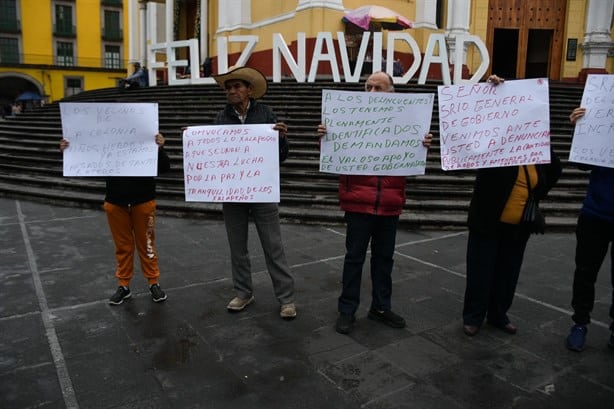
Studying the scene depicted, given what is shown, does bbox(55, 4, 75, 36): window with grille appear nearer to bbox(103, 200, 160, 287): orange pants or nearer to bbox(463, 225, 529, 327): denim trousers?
bbox(103, 200, 160, 287): orange pants

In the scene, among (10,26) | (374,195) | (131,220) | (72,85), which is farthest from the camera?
(72,85)

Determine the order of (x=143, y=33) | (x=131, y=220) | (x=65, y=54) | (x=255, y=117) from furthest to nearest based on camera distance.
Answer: (x=65, y=54) < (x=143, y=33) < (x=131, y=220) < (x=255, y=117)

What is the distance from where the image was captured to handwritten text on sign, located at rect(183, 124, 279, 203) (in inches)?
149

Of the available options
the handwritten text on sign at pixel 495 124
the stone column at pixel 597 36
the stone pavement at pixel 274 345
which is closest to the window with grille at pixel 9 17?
the stone column at pixel 597 36

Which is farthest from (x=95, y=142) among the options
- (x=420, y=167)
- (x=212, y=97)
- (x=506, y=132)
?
(x=212, y=97)

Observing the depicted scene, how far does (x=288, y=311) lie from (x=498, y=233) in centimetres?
159

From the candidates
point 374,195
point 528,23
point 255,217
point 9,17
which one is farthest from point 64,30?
point 374,195

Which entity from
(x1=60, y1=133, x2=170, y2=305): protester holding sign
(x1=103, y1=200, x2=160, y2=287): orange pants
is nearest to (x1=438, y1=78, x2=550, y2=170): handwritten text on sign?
(x1=60, y1=133, x2=170, y2=305): protester holding sign

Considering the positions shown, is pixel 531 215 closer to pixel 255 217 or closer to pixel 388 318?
pixel 388 318

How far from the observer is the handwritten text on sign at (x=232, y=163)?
3777 mm

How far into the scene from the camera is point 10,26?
1585 inches

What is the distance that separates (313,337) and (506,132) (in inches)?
73.9

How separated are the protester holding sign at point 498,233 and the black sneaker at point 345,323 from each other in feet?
2.60

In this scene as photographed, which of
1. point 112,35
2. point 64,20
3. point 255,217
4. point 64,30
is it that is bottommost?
point 255,217
